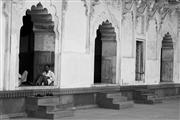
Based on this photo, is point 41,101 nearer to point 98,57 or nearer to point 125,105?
point 125,105

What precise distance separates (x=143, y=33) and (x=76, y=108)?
19.0 ft

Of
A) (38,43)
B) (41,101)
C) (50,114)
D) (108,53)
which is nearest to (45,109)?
(50,114)

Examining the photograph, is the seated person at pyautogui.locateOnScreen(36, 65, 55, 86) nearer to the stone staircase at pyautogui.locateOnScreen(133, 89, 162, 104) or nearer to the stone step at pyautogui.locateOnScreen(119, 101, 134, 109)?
the stone step at pyautogui.locateOnScreen(119, 101, 134, 109)

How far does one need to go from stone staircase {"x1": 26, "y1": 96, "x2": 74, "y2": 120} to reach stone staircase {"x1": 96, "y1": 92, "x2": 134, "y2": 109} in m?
3.01

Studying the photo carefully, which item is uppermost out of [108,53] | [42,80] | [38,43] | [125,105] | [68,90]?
[38,43]

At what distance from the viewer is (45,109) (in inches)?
455

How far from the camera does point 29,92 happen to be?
39.8 feet

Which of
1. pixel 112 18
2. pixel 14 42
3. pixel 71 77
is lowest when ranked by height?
pixel 71 77

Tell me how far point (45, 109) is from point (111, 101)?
398 centimetres

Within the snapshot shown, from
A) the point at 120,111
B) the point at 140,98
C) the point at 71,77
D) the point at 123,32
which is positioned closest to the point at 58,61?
the point at 71,77

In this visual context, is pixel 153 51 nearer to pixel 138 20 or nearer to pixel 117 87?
pixel 138 20

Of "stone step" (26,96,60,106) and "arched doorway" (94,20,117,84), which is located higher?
"arched doorway" (94,20,117,84)

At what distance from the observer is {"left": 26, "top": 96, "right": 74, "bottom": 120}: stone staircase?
1153 cm

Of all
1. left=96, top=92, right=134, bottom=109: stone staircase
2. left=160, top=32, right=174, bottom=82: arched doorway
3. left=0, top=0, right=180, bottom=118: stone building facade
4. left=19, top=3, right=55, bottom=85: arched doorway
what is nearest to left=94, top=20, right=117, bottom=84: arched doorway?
left=0, top=0, right=180, bottom=118: stone building facade
